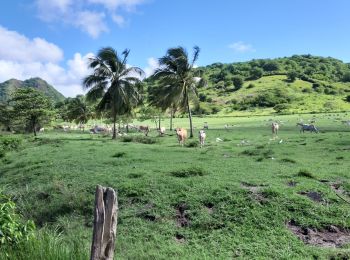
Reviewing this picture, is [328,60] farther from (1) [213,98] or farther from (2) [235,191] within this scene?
(2) [235,191]

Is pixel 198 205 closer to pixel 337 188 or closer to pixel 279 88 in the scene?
pixel 337 188

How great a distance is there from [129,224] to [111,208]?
217 inches

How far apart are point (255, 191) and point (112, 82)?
30895 millimetres

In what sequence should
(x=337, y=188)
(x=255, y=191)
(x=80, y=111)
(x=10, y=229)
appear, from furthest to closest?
(x=80, y=111) < (x=337, y=188) < (x=255, y=191) < (x=10, y=229)

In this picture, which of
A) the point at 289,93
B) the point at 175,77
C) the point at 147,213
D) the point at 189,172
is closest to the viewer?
the point at 147,213

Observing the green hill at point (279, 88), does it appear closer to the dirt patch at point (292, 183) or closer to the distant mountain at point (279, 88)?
the distant mountain at point (279, 88)

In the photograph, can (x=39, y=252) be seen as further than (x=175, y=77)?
No

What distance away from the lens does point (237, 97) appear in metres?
116

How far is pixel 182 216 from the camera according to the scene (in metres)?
11.5

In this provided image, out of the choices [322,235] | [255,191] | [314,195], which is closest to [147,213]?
[255,191]

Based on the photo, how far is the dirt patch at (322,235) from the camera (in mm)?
9922

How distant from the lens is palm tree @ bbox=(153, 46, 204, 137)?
41.0m

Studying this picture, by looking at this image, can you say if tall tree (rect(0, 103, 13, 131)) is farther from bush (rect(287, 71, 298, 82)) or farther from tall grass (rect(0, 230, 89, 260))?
bush (rect(287, 71, 298, 82))

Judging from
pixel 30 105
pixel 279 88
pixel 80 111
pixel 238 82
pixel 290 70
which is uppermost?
pixel 290 70
